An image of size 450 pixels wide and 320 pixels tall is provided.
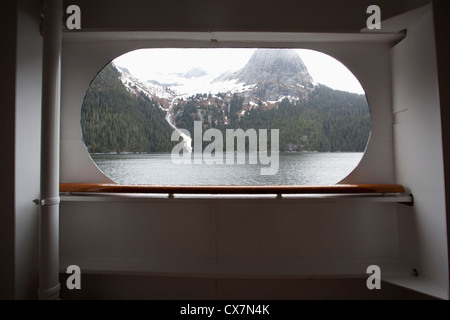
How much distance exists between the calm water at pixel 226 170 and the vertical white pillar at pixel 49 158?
1.50 feet

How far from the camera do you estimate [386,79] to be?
1.69m

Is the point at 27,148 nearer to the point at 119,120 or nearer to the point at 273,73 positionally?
the point at 119,120

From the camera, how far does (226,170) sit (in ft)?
5.63

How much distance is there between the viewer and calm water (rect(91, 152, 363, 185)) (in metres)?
1.71

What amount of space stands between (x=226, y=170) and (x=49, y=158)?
1.07 m

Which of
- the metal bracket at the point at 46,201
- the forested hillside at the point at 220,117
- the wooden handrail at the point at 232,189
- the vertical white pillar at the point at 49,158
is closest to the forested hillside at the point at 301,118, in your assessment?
the forested hillside at the point at 220,117

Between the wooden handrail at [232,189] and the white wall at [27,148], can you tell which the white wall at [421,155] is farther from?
the white wall at [27,148]

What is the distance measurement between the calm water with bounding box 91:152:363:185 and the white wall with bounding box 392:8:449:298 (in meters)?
0.34

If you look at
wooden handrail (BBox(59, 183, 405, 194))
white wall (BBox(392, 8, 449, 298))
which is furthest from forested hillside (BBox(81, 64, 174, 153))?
white wall (BBox(392, 8, 449, 298))

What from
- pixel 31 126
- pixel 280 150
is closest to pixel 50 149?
pixel 31 126

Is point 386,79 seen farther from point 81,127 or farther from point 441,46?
point 81,127

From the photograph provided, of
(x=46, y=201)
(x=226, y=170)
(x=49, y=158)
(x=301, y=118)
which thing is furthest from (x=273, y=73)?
(x=46, y=201)

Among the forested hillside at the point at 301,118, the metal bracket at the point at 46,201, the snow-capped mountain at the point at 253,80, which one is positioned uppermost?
the snow-capped mountain at the point at 253,80

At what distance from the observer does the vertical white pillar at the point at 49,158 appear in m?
1.29
